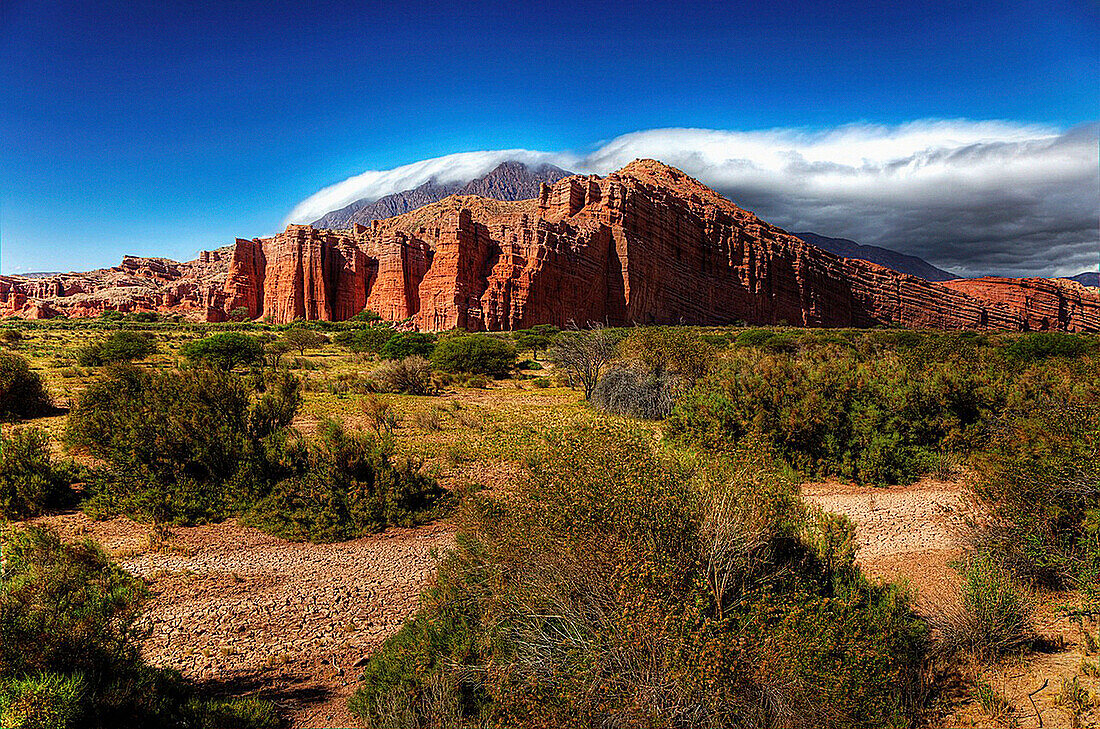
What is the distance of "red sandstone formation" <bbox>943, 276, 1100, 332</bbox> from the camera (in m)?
101

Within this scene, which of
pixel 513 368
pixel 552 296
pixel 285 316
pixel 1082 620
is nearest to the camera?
pixel 1082 620

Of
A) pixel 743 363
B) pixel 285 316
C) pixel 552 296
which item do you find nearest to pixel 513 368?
pixel 743 363

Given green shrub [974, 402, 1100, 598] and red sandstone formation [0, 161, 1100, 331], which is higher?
red sandstone formation [0, 161, 1100, 331]

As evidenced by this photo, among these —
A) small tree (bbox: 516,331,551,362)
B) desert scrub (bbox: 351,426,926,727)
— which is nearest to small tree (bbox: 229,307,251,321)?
small tree (bbox: 516,331,551,362)

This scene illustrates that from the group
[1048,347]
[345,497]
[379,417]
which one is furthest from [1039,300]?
[345,497]

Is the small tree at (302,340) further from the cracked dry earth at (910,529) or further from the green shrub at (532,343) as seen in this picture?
the cracked dry earth at (910,529)

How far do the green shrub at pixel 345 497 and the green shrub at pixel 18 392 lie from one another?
37.1ft

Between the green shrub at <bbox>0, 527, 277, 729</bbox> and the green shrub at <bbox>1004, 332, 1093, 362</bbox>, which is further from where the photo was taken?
the green shrub at <bbox>1004, 332, 1093, 362</bbox>

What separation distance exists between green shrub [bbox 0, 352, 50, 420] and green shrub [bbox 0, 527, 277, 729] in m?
14.3

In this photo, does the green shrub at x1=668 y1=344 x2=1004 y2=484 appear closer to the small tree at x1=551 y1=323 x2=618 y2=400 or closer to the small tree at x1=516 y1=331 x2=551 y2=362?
the small tree at x1=551 y1=323 x2=618 y2=400

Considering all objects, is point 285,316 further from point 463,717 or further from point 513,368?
point 463,717

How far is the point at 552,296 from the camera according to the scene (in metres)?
67.6

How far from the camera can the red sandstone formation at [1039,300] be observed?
101 meters

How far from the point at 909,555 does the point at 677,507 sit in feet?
17.4
